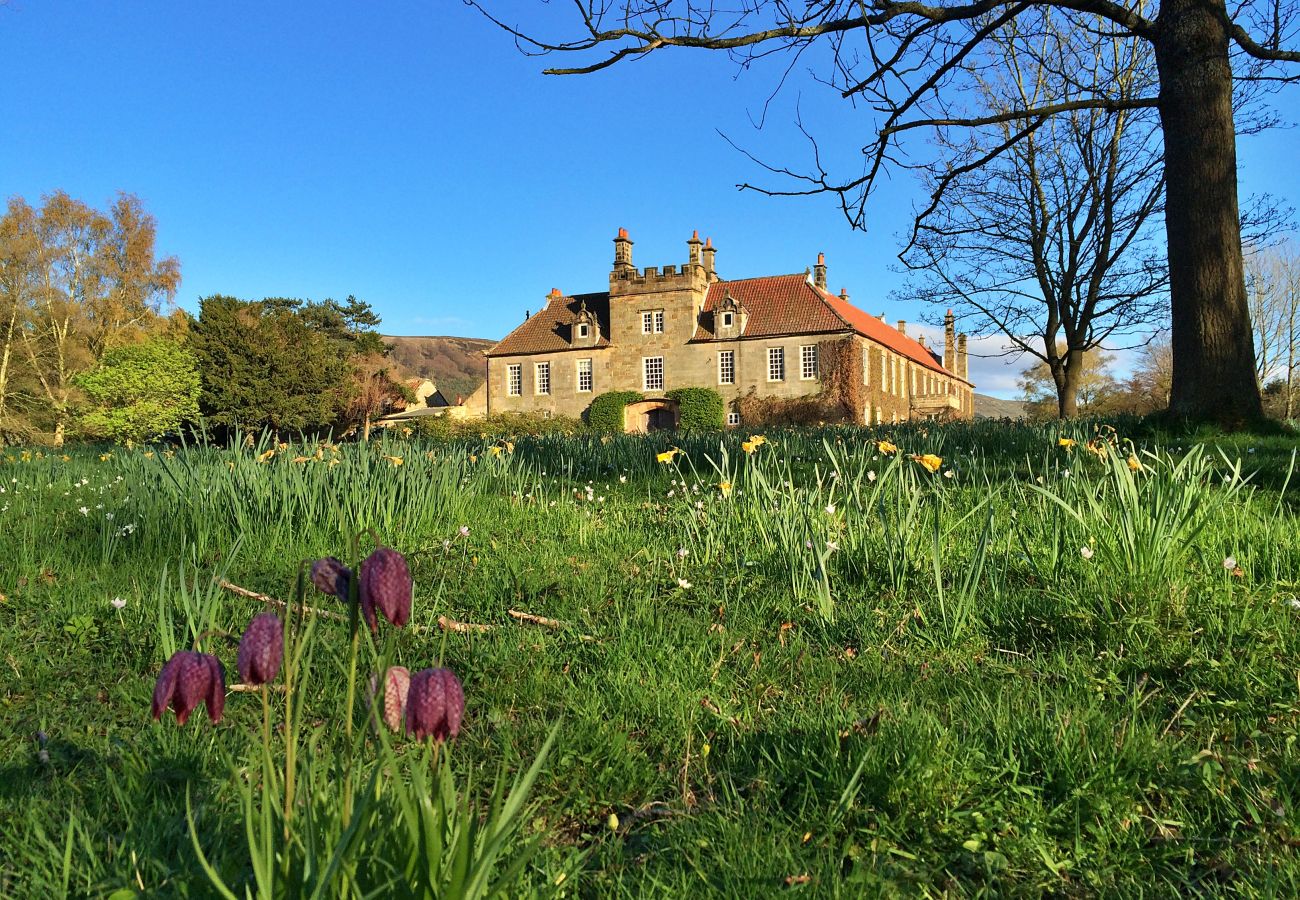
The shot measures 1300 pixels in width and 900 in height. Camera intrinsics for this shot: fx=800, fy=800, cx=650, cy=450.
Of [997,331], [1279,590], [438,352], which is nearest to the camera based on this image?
[1279,590]

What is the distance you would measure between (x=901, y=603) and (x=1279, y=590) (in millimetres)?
1368

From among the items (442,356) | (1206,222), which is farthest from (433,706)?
(442,356)

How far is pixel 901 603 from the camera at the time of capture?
3006 millimetres

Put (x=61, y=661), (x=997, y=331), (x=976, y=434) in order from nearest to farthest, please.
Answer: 1. (x=61, y=661)
2. (x=976, y=434)
3. (x=997, y=331)

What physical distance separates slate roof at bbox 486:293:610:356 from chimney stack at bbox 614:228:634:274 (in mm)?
2347

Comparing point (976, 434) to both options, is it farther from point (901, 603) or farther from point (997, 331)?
point (997, 331)

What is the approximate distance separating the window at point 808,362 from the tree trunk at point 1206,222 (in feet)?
100

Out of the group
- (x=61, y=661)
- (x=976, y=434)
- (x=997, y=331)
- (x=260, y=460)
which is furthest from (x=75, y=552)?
(x=997, y=331)

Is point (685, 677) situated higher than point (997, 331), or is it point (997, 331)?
point (997, 331)

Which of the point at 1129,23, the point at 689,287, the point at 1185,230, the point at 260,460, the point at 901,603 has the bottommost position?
the point at 901,603

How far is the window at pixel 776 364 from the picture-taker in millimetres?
38688

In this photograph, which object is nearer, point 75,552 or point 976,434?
Answer: point 75,552

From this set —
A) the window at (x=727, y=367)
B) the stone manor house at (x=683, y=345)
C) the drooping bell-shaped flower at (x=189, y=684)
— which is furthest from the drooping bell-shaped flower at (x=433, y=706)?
the window at (x=727, y=367)

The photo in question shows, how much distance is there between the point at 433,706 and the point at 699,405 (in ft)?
125
